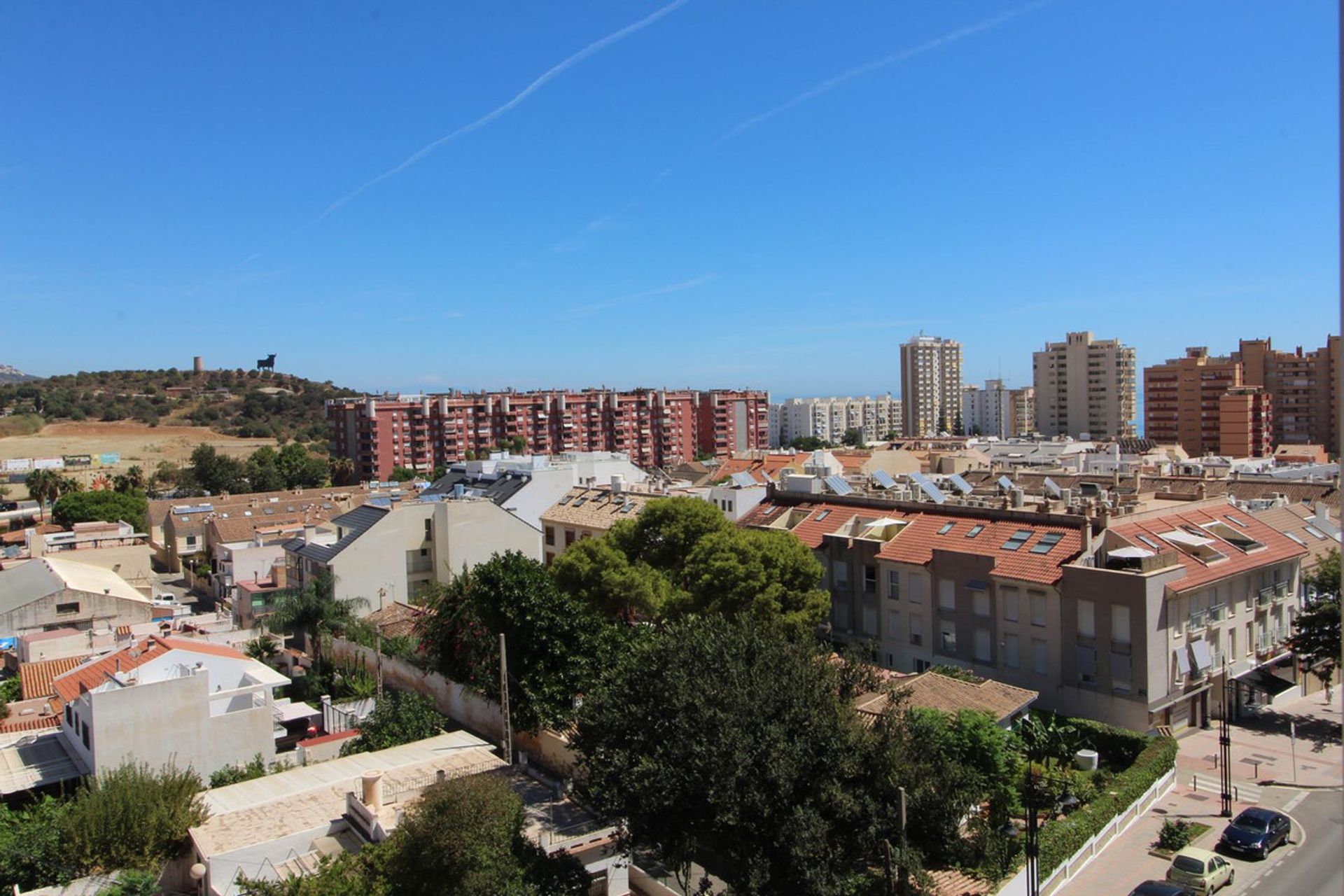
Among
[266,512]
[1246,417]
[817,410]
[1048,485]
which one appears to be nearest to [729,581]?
[1048,485]

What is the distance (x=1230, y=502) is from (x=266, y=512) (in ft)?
192

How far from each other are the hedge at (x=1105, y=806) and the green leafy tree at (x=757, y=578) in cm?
966

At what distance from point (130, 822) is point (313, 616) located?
1700cm

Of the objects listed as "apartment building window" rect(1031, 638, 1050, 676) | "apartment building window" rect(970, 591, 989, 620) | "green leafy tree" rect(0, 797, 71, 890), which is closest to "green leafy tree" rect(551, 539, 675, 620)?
"apartment building window" rect(970, 591, 989, 620)

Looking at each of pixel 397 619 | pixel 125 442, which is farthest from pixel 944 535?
pixel 125 442

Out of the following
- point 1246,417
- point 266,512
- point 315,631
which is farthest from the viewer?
Result: point 1246,417

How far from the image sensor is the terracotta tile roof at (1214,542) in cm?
3036

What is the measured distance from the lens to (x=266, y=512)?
66875 mm

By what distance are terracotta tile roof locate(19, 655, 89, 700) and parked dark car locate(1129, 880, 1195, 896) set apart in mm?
32354

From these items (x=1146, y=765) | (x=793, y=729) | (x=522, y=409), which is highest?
(x=522, y=409)

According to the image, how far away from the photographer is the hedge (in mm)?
20420

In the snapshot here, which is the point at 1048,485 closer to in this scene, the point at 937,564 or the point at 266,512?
the point at 937,564

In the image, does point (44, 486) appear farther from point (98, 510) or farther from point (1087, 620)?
point (1087, 620)

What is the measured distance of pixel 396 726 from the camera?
1085 inches
